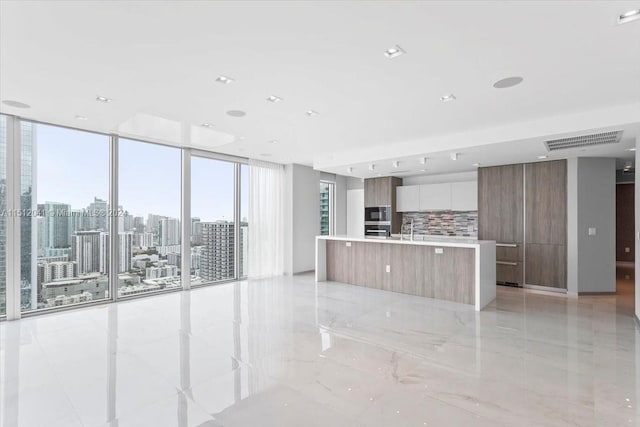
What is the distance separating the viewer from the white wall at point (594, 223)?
5953mm

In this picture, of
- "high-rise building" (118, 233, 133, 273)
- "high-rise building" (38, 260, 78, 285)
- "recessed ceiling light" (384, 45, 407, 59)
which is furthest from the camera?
"high-rise building" (118, 233, 133, 273)

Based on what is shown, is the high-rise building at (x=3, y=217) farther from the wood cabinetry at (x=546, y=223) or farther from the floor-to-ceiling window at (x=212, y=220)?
the wood cabinetry at (x=546, y=223)

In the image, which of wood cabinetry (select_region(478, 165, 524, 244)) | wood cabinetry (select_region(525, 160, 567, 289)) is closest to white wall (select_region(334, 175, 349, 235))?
wood cabinetry (select_region(478, 165, 524, 244))

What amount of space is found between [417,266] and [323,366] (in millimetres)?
3356

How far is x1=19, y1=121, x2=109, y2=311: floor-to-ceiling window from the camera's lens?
15.5ft

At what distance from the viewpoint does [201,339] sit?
12.2 feet

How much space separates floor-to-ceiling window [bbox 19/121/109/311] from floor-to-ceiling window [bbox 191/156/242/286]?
157 centimetres

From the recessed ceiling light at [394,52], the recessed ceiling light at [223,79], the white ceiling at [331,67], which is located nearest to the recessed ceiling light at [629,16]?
the white ceiling at [331,67]

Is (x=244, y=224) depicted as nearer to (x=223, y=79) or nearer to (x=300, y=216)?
(x=300, y=216)

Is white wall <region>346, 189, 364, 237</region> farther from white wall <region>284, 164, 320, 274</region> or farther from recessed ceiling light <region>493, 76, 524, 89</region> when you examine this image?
recessed ceiling light <region>493, 76, 524, 89</region>

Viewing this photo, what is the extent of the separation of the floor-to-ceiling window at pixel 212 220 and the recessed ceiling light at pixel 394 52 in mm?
5021

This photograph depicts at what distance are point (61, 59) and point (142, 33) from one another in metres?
1.02

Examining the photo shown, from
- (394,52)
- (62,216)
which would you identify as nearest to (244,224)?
(62,216)

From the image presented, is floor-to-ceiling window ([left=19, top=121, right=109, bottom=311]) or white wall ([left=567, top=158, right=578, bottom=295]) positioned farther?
white wall ([left=567, top=158, right=578, bottom=295])
